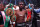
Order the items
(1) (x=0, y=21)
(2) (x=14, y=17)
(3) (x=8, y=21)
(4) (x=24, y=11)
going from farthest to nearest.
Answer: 1. (4) (x=24, y=11)
2. (2) (x=14, y=17)
3. (3) (x=8, y=21)
4. (1) (x=0, y=21)

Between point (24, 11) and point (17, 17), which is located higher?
point (24, 11)

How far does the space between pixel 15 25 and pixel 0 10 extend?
29.9 inches

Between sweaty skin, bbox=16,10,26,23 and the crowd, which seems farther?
sweaty skin, bbox=16,10,26,23

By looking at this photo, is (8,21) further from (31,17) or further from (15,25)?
(31,17)

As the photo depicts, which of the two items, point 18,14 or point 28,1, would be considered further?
point 28,1

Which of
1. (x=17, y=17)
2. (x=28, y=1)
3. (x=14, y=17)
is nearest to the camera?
(x=14, y=17)

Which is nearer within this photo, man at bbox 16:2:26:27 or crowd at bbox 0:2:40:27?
crowd at bbox 0:2:40:27

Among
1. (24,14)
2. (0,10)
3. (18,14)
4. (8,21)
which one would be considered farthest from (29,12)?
(0,10)

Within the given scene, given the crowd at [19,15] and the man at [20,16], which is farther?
the man at [20,16]

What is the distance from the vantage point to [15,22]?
236cm

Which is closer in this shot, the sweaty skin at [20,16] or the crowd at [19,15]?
the crowd at [19,15]

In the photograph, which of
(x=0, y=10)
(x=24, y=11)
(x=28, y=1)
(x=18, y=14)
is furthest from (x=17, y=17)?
(x=28, y=1)

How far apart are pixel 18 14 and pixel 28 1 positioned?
458 centimetres

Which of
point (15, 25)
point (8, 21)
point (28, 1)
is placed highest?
point (28, 1)
